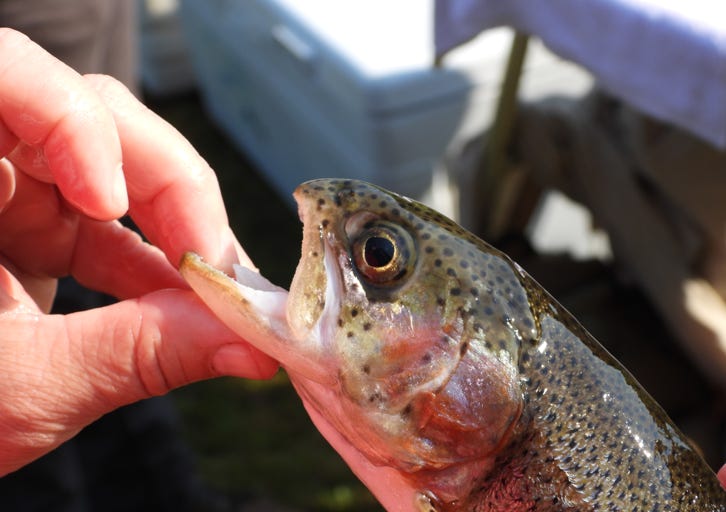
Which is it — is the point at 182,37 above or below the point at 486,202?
above

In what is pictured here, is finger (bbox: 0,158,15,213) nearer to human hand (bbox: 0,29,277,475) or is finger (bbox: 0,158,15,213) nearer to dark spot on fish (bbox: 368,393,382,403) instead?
human hand (bbox: 0,29,277,475)

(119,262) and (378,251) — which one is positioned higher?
(378,251)

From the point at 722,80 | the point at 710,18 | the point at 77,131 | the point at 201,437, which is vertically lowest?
the point at 201,437

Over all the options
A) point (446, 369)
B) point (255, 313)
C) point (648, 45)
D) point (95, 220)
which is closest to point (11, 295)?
point (95, 220)

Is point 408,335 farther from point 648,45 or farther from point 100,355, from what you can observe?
point 648,45

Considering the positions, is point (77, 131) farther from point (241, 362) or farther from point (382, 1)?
point (382, 1)

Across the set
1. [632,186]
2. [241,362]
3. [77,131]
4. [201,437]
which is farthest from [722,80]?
[201,437]

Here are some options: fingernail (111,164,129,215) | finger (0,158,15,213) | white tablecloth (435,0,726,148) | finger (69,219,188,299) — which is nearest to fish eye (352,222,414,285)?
fingernail (111,164,129,215)
